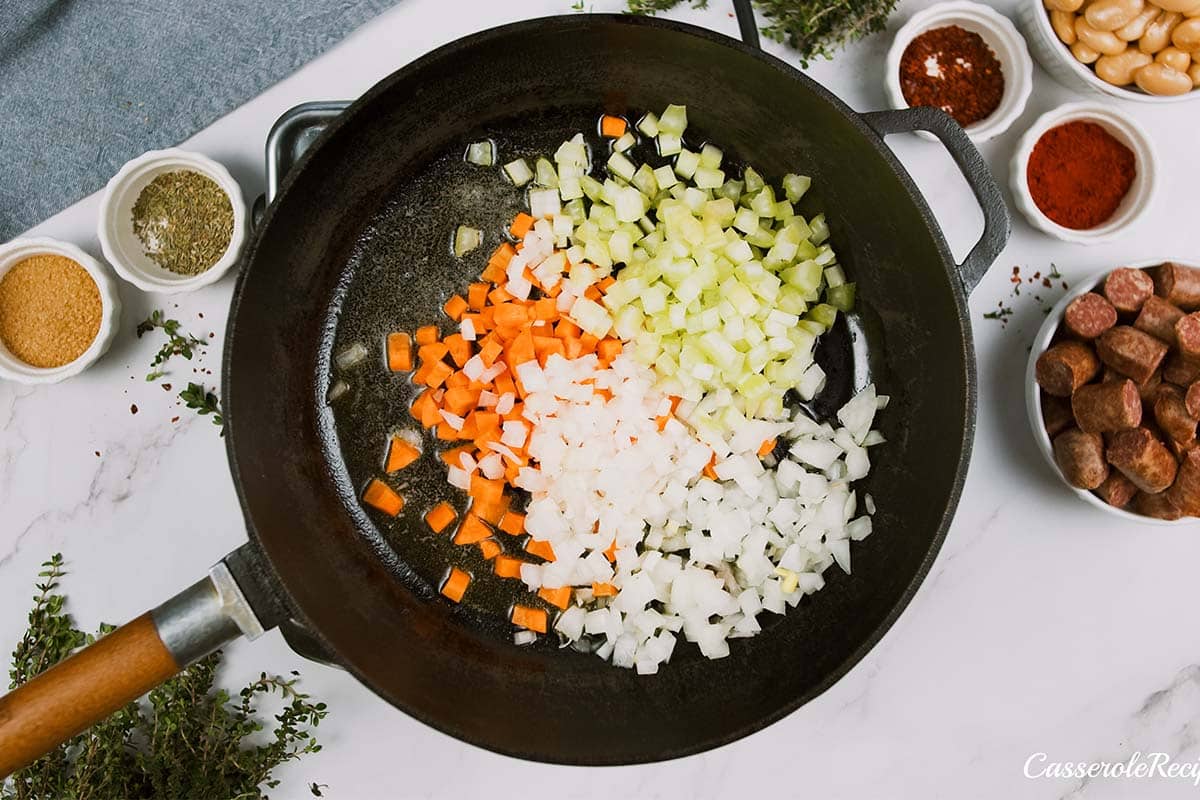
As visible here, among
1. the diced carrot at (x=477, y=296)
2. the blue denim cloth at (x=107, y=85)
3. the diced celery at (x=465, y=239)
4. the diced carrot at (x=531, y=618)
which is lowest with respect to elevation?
the diced carrot at (x=531, y=618)

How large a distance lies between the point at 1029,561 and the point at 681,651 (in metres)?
0.75

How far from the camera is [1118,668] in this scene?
1867 millimetres

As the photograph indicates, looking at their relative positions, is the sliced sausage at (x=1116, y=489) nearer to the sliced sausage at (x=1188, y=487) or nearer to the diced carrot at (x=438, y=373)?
the sliced sausage at (x=1188, y=487)

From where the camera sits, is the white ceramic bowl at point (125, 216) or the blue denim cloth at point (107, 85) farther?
the blue denim cloth at point (107, 85)

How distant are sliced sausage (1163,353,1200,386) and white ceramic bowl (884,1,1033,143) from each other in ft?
1.75

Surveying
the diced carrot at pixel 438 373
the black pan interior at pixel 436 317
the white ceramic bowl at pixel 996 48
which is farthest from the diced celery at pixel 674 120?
the diced carrot at pixel 438 373

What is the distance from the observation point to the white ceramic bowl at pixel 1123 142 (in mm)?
1721

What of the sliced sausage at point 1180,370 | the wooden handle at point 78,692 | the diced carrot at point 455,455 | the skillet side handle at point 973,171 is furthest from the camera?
the diced carrot at point 455,455

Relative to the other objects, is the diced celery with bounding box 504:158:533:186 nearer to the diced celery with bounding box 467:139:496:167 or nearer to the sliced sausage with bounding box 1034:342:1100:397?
the diced celery with bounding box 467:139:496:167

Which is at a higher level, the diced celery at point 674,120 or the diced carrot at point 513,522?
the diced celery at point 674,120

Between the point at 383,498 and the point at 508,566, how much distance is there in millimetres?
275

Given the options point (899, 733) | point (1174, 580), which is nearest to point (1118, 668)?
point (1174, 580)

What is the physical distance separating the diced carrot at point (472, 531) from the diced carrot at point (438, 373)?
262 mm

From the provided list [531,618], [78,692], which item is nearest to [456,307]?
[531,618]
